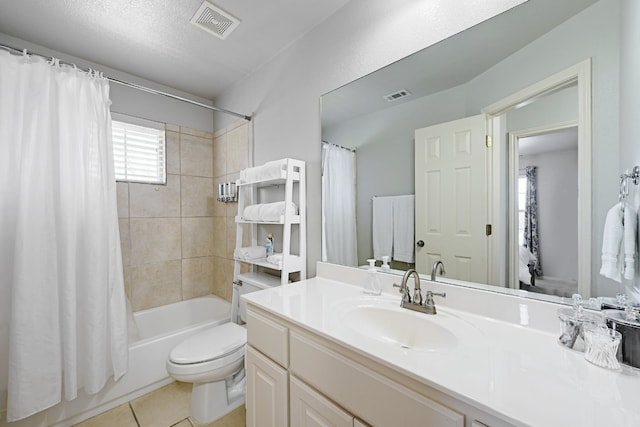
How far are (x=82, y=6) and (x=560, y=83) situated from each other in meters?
2.32

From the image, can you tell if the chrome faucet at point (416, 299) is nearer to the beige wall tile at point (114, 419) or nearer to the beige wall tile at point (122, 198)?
the beige wall tile at point (114, 419)

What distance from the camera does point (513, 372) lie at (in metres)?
0.63

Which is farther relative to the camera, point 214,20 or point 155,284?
point 155,284

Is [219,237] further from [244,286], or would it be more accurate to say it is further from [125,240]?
[244,286]

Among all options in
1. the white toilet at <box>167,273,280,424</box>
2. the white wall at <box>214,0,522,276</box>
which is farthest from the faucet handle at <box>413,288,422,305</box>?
the white toilet at <box>167,273,280,424</box>

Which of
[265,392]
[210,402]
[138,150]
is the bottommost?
[210,402]

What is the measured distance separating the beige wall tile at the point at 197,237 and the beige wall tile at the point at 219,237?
36 millimetres

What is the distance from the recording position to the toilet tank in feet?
5.79

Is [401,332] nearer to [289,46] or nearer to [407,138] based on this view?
[407,138]

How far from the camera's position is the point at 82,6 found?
4.82 ft

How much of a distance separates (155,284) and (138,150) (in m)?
1.18

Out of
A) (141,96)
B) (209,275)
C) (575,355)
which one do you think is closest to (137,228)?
(209,275)

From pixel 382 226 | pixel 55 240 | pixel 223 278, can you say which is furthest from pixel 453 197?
pixel 223 278

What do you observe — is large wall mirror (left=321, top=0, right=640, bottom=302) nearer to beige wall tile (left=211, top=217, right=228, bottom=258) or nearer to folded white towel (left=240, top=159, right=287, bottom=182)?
folded white towel (left=240, top=159, right=287, bottom=182)
